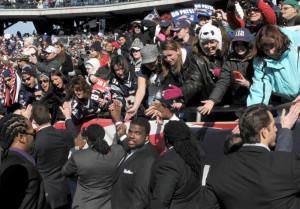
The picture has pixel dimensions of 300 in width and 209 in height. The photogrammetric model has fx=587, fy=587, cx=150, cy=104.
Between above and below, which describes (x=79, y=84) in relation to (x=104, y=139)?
above

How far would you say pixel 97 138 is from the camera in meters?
5.50

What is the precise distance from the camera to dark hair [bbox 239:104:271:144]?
335cm

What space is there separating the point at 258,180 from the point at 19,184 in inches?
59.4

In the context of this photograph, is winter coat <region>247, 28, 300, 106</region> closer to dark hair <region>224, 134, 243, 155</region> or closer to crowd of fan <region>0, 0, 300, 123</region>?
crowd of fan <region>0, 0, 300, 123</region>

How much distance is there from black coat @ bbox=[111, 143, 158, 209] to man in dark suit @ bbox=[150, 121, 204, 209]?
4.3 inches

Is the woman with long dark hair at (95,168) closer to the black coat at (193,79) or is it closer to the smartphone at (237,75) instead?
the black coat at (193,79)

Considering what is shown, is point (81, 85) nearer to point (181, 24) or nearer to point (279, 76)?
point (181, 24)

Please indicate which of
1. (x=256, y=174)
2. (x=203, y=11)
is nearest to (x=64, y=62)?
(x=203, y=11)

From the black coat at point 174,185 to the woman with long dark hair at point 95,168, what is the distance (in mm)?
1071

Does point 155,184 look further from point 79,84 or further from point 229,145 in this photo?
point 79,84

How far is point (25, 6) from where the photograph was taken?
148 ft

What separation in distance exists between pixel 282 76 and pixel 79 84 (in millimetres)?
2500

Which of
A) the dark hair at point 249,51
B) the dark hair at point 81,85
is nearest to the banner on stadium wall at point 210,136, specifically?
the dark hair at point 249,51

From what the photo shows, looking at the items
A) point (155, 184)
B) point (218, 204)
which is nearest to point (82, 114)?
point (155, 184)
